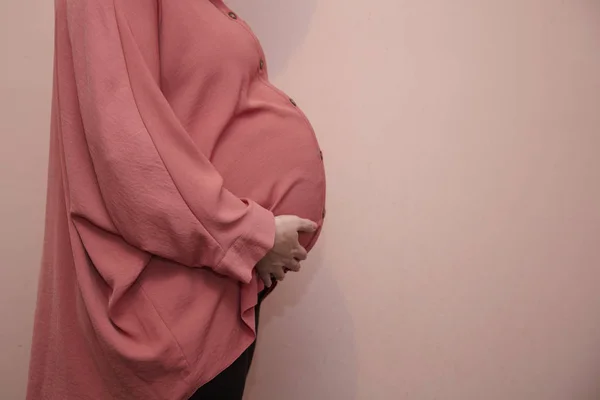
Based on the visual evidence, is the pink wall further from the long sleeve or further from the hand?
the long sleeve

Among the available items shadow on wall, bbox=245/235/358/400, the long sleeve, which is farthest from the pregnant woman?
shadow on wall, bbox=245/235/358/400

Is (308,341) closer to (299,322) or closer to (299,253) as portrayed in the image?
(299,322)

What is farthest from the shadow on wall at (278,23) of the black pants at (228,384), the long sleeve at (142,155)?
the black pants at (228,384)

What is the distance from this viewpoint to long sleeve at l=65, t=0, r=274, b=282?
1.69 ft

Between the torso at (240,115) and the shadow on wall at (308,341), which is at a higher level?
the torso at (240,115)

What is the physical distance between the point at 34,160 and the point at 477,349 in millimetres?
1077

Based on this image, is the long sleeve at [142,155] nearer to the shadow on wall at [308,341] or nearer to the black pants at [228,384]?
the black pants at [228,384]

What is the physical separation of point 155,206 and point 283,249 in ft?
0.59

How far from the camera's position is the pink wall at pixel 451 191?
1078 mm

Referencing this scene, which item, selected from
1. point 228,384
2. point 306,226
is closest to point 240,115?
point 306,226

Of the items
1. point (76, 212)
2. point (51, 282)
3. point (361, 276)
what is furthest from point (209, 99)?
point (361, 276)

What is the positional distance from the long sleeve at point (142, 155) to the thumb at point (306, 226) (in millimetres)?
85

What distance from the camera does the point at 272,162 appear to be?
2.12 ft

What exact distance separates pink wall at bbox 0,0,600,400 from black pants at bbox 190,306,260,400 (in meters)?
0.45
